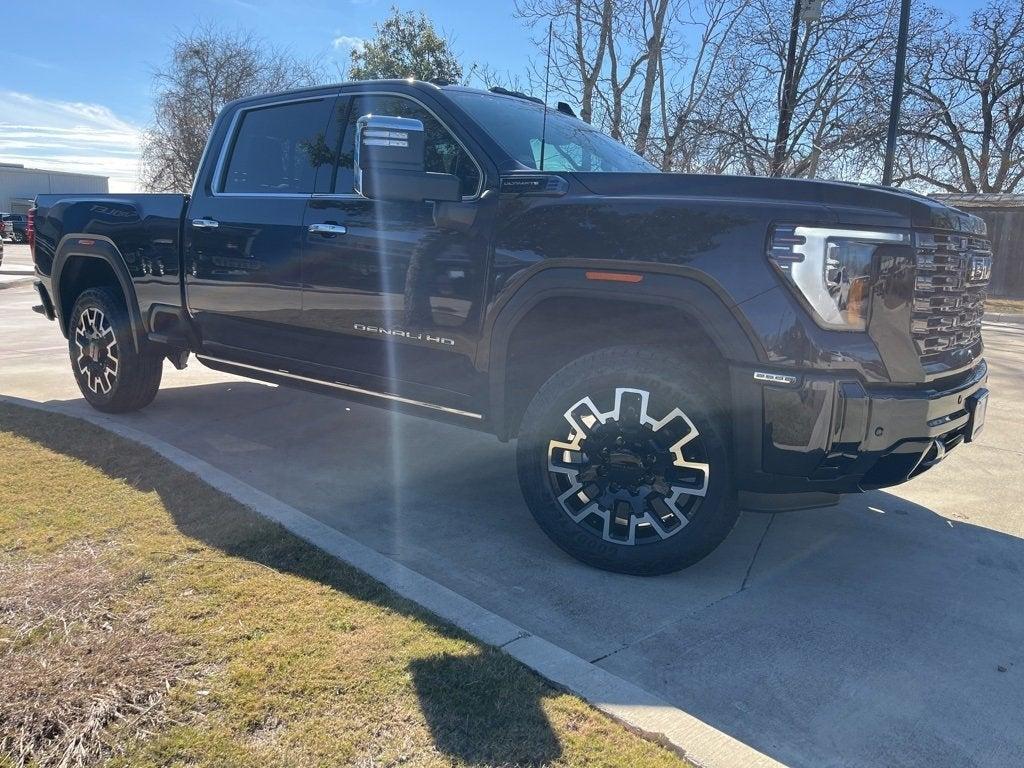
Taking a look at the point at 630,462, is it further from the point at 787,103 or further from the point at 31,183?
the point at 31,183

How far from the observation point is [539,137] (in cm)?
420

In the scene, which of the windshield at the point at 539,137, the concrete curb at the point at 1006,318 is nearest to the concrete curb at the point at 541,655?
the windshield at the point at 539,137

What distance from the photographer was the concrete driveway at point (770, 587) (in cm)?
254

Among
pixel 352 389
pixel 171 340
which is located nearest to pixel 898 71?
pixel 352 389

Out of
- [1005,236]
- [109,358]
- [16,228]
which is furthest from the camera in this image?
[16,228]

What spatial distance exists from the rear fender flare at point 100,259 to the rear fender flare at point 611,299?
9.82 feet

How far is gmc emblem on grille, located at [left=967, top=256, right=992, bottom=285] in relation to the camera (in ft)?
11.1

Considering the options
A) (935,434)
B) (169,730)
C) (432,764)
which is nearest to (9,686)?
(169,730)

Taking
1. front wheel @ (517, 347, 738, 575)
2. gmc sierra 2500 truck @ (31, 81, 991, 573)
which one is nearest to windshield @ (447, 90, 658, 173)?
gmc sierra 2500 truck @ (31, 81, 991, 573)

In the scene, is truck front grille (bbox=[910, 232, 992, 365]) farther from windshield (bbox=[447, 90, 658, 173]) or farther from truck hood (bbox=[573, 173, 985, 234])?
windshield (bbox=[447, 90, 658, 173])

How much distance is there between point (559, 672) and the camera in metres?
2.62

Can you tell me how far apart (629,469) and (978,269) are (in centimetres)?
178

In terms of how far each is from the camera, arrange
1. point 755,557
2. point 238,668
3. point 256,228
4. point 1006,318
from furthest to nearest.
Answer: point 1006,318, point 256,228, point 755,557, point 238,668

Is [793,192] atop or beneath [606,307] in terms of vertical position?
atop
